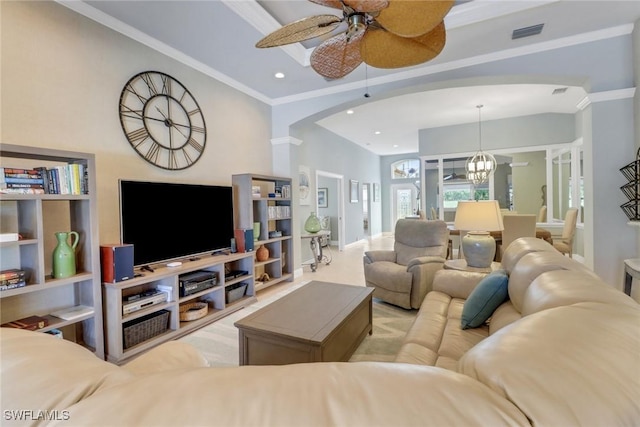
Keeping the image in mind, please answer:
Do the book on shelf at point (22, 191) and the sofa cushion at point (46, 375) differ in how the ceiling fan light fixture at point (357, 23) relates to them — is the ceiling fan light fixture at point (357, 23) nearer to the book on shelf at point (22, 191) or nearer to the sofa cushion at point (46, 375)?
the sofa cushion at point (46, 375)

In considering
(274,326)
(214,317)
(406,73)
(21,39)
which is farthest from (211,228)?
(406,73)

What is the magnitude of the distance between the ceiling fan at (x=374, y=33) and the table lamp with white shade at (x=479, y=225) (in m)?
1.53

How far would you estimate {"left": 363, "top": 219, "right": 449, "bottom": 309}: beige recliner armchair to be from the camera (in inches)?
126

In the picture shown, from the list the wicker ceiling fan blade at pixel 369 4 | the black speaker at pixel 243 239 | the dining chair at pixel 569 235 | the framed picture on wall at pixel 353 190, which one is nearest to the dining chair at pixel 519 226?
the dining chair at pixel 569 235

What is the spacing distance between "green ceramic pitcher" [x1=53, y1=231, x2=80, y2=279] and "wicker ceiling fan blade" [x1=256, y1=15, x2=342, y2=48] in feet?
6.52

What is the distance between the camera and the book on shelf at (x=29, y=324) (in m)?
1.99

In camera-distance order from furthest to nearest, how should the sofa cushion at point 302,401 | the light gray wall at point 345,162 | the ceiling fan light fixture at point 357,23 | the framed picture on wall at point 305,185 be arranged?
the light gray wall at point 345,162
the framed picture on wall at point 305,185
the ceiling fan light fixture at point 357,23
the sofa cushion at point 302,401

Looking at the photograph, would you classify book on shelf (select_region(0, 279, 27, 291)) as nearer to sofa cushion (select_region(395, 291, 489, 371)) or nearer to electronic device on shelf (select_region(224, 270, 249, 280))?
electronic device on shelf (select_region(224, 270, 249, 280))

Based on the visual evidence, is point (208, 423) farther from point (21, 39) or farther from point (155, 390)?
point (21, 39)

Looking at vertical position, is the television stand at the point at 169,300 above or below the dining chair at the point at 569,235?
below

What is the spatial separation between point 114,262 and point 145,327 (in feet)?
2.26

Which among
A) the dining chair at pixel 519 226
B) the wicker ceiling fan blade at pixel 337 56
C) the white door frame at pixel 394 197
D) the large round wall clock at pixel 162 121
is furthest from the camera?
the white door frame at pixel 394 197

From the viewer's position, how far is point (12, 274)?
1.90m

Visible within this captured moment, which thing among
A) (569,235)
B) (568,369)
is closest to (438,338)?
(568,369)
